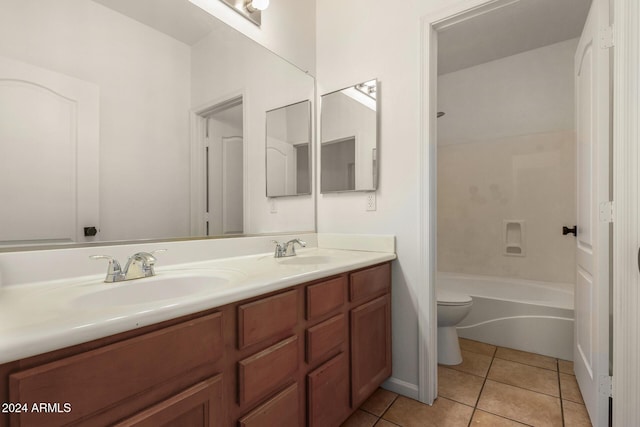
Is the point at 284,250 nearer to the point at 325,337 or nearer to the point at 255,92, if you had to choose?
the point at 325,337

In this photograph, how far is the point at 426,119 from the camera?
1.61m

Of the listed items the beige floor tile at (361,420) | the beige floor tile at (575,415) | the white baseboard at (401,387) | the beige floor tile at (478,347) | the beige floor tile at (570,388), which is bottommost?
the beige floor tile at (478,347)

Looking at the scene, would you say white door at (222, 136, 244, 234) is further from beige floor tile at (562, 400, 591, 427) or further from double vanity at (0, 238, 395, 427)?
beige floor tile at (562, 400, 591, 427)

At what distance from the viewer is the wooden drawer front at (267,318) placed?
875 mm

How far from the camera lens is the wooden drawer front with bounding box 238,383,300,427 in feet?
2.92

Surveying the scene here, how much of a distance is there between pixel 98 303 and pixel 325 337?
0.78 m

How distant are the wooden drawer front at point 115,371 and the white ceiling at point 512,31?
236 centimetres

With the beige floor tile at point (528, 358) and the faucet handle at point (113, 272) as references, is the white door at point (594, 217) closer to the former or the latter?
the beige floor tile at point (528, 358)

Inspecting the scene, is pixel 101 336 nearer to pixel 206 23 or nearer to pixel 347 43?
pixel 206 23

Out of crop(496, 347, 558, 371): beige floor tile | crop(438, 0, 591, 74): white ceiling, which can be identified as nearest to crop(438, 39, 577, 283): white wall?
crop(438, 0, 591, 74): white ceiling

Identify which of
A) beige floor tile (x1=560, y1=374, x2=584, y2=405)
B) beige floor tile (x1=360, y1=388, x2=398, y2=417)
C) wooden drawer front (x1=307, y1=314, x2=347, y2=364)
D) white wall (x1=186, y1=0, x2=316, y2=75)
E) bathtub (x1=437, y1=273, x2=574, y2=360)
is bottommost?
beige floor tile (x1=360, y1=388, x2=398, y2=417)

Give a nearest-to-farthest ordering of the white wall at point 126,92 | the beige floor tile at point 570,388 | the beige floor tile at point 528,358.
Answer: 1. the white wall at point 126,92
2. the beige floor tile at point 570,388
3. the beige floor tile at point 528,358

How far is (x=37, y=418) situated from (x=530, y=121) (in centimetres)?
355

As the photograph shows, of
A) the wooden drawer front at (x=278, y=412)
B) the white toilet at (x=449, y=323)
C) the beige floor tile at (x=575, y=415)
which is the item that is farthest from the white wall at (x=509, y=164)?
the wooden drawer front at (x=278, y=412)
